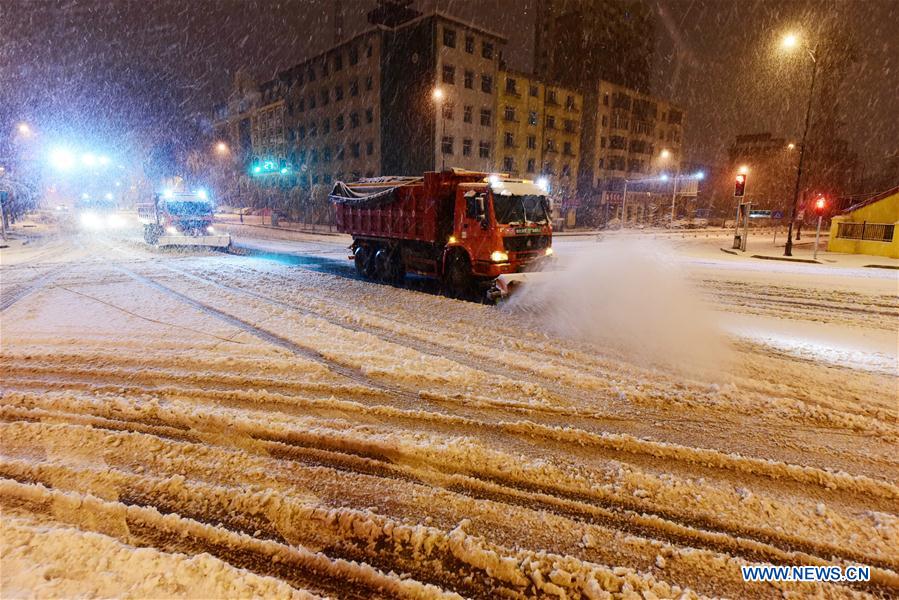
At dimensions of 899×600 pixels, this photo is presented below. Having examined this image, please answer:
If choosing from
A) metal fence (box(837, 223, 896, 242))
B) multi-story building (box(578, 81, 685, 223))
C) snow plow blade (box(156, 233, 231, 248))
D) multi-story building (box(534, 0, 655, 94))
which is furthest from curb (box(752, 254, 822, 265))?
multi-story building (box(534, 0, 655, 94))

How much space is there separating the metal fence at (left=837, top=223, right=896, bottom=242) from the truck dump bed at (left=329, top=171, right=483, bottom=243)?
22.5 meters

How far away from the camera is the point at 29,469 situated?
151 inches

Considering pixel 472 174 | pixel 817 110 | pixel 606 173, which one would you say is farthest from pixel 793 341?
pixel 817 110

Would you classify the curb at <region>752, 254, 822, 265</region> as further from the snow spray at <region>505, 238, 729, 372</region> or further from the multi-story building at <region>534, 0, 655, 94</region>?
the multi-story building at <region>534, 0, 655, 94</region>

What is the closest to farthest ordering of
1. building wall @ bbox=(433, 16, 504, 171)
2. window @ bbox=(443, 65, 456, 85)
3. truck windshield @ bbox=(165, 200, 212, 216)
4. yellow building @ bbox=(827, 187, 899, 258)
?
truck windshield @ bbox=(165, 200, 212, 216) → yellow building @ bbox=(827, 187, 899, 258) → building wall @ bbox=(433, 16, 504, 171) → window @ bbox=(443, 65, 456, 85)

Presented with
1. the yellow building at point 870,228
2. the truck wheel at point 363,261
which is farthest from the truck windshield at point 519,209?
the yellow building at point 870,228

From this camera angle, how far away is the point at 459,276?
38.5 ft

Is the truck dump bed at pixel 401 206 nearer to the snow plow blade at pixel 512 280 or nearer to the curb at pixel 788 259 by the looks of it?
the snow plow blade at pixel 512 280

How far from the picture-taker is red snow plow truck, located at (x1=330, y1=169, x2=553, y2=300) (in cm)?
1103

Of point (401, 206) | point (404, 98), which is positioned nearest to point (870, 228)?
point (401, 206)

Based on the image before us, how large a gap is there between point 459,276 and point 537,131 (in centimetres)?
4996

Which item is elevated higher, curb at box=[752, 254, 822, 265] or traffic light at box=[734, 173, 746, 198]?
traffic light at box=[734, 173, 746, 198]

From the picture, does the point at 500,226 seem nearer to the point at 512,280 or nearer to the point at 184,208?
the point at 512,280

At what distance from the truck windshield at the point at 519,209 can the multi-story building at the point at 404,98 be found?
30.6 m
